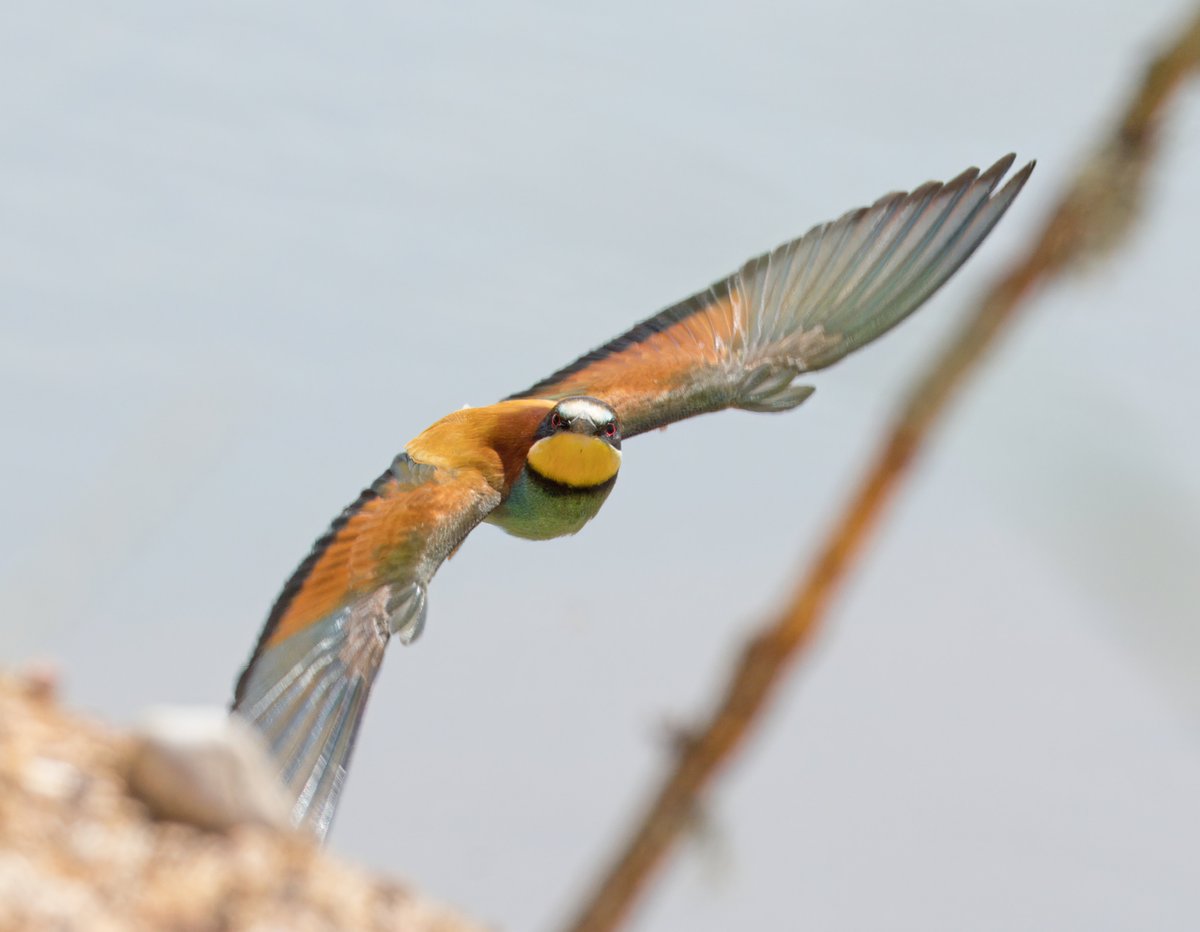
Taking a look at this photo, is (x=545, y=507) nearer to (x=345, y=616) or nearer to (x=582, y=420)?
(x=582, y=420)

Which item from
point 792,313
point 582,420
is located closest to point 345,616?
point 582,420

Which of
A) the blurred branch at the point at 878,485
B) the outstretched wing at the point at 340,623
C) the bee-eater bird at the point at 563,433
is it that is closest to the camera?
the blurred branch at the point at 878,485

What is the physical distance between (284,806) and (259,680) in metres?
1.19

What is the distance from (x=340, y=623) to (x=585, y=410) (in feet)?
3.77

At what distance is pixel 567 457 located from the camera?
4.71m

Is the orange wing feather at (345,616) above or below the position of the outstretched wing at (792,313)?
below

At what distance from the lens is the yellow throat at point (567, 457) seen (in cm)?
471

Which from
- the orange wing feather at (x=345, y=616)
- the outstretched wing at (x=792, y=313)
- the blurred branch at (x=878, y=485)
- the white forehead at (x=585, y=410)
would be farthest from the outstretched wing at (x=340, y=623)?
the blurred branch at (x=878, y=485)

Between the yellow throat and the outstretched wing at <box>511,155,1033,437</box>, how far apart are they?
13.9 inches

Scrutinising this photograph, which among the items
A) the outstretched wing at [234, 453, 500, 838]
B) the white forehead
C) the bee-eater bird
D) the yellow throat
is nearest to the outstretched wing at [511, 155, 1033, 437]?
the bee-eater bird

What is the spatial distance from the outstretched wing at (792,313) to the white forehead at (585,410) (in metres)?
0.24

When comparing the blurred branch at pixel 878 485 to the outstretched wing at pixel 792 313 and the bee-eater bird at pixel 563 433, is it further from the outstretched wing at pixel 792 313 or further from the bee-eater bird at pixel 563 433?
the outstretched wing at pixel 792 313

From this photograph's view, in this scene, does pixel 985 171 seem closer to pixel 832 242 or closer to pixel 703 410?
pixel 832 242

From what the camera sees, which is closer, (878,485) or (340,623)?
(878,485)
